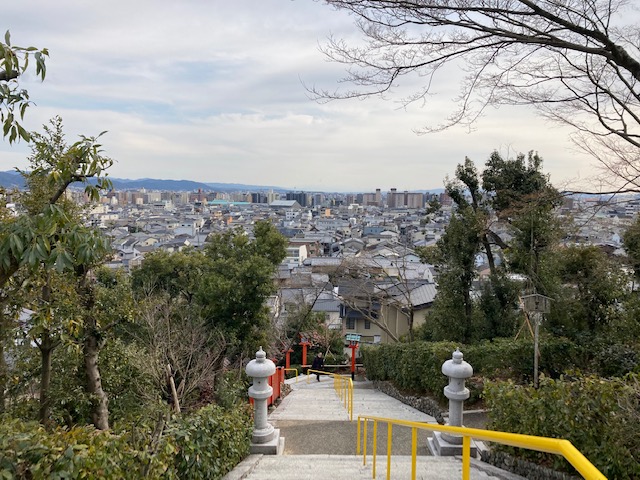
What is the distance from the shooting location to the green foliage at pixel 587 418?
3398 mm

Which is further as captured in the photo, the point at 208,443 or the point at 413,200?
the point at 413,200

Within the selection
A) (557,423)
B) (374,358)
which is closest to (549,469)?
(557,423)

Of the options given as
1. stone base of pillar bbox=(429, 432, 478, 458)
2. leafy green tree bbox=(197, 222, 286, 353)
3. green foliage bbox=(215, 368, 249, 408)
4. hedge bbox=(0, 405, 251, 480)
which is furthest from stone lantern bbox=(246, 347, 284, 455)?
leafy green tree bbox=(197, 222, 286, 353)

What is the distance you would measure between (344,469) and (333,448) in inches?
68.1

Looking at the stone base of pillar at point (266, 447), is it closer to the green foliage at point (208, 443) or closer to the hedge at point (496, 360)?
the green foliage at point (208, 443)

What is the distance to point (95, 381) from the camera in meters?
6.58

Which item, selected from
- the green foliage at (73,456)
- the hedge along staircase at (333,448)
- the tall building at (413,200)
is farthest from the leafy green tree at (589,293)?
the tall building at (413,200)

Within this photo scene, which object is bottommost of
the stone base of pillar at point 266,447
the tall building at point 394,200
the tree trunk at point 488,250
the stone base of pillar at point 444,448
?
the stone base of pillar at point 266,447

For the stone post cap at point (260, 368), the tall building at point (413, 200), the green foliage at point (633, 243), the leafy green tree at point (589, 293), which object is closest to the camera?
the stone post cap at point (260, 368)

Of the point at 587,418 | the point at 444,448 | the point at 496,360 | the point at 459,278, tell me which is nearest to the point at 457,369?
the point at 444,448

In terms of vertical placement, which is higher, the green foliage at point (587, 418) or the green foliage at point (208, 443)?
the green foliage at point (587, 418)

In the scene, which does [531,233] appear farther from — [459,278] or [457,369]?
[457,369]

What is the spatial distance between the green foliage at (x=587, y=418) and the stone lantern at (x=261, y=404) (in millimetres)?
2667

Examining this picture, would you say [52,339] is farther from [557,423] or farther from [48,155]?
[557,423]
